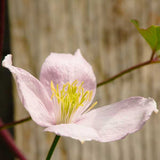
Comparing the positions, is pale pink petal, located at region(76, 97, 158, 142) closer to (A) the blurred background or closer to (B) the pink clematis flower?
(B) the pink clematis flower

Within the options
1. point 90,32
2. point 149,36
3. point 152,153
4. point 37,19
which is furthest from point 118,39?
point 149,36

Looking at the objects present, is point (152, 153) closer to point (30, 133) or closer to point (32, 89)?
point (30, 133)

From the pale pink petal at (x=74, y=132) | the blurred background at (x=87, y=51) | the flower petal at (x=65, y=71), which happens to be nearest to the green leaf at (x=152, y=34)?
the flower petal at (x=65, y=71)

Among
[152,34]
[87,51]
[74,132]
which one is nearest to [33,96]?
[74,132]

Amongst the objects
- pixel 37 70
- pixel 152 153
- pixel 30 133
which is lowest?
pixel 152 153

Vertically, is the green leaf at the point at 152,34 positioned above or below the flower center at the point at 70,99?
above

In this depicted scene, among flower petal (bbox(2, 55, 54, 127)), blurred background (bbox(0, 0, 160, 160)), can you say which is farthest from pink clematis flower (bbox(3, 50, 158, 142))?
blurred background (bbox(0, 0, 160, 160))

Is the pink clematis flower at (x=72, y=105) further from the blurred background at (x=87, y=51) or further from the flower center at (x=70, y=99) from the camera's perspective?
the blurred background at (x=87, y=51)

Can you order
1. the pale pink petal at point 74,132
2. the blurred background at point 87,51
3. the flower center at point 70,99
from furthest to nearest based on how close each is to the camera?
the blurred background at point 87,51, the flower center at point 70,99, the pale pink petal at point 74,132

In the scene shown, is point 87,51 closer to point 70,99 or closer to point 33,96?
point 70,99
